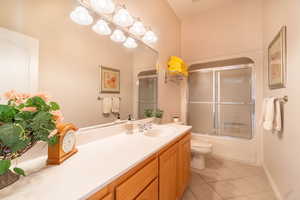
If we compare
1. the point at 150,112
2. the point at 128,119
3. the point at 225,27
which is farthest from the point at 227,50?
the point at 128,119

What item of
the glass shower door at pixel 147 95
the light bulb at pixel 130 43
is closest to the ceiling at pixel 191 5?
the light bulb at pixel 130 43

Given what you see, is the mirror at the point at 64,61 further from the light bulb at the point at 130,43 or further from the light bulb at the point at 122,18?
the light bulb at the point at 122,18

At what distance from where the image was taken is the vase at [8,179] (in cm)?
56

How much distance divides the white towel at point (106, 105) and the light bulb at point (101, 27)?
65 centimetres

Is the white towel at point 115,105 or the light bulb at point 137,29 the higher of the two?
the light bulb at point 137,29

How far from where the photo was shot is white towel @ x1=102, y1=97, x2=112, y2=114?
136cm

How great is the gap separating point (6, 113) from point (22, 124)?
0.07 meters

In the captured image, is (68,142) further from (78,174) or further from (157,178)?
(157,178)

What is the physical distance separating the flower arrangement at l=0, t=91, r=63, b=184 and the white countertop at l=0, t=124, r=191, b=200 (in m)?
0.08

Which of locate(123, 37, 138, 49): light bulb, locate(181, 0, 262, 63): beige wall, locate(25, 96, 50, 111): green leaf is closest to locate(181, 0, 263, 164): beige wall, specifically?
locate(181, 0, 262, 63): beige wall

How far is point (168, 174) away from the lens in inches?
48.9

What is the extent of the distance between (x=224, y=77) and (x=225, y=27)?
1022 millimetres

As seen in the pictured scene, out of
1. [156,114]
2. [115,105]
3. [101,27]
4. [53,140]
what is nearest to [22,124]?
[53,140]

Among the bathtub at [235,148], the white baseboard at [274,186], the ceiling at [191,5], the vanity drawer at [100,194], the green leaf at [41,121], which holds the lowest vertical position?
the white baseboard at [274,186]
